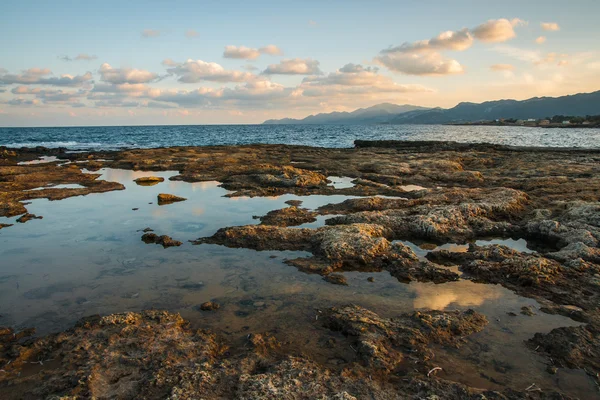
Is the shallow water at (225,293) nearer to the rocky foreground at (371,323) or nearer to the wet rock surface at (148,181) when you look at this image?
the rocky foreground at (371,323)

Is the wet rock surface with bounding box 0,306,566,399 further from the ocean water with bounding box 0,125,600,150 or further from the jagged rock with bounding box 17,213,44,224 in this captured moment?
the ocean water with bounding box 0,125,600,150

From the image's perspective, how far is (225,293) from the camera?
347 inches

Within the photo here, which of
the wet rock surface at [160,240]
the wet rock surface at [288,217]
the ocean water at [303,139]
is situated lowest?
the wet rock surface at [160,240]

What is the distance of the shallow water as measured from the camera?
652 centimetres

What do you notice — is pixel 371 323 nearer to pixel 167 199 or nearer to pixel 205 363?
pixel 205 363

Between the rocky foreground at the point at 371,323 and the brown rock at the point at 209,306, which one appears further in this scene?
the brown rock at the point at 209,306

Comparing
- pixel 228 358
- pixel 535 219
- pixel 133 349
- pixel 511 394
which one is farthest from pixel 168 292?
pixel 535 219

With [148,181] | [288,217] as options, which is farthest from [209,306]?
[148,181]

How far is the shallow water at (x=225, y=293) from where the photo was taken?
6.52 metres

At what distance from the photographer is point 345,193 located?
68.3ft

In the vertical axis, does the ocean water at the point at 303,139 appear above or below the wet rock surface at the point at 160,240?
above

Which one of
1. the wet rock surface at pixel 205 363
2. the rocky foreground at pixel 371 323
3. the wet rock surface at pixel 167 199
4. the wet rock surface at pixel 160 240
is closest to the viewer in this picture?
the wet rock surface at pixel 205 363

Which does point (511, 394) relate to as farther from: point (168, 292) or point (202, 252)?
point (202, 252)

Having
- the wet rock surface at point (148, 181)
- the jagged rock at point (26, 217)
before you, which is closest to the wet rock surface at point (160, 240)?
the jagged rock at point (26, 217)
